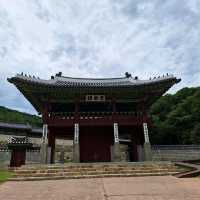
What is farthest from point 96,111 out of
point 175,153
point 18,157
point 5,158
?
point 5,158

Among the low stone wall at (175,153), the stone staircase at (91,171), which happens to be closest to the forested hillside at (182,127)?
the low stone wall at (175,153)

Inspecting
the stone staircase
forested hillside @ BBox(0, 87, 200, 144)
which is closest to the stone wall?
the stone staircase

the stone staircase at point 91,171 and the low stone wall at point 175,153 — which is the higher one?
the low stone wall at point 175,153

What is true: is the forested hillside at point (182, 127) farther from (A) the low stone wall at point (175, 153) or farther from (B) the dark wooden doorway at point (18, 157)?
(B) the dark wooden doorway at point (18, 157)

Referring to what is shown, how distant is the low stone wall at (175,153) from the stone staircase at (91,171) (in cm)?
753

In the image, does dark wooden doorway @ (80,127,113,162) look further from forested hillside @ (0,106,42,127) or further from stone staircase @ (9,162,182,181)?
forested hillside @ (0,106,42,127)

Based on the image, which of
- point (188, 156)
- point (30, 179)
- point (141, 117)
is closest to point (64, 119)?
point (141, 117)

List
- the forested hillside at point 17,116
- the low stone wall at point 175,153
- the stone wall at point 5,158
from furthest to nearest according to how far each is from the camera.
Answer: the forested hillside at point 17,116, the stone wall at point 5,158, the low stone wall at point 175,153

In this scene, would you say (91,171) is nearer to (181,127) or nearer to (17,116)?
(181,127)

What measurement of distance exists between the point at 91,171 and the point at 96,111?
9991 millimetres

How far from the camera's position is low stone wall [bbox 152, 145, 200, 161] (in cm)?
2133

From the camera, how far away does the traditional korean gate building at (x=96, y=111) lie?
19.3 meters

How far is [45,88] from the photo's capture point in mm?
19391

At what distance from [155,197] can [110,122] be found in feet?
44.3
